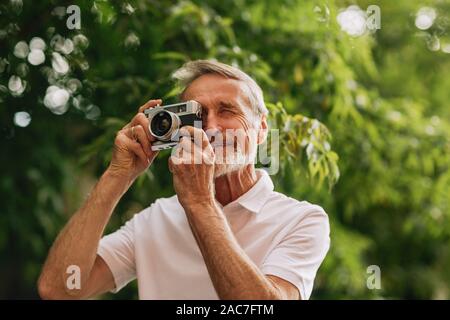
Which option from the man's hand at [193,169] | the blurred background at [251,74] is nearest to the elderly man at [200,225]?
the man's hand at [193,169]

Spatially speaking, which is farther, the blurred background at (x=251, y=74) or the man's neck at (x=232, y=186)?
the blurred background at (x=251, y=74)

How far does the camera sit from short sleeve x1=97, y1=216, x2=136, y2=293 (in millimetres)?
1105

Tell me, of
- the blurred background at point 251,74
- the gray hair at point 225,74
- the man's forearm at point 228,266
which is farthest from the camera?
the blurred background at point 251,74

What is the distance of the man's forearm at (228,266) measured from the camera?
874 millimetres

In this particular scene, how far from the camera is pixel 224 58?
1.55m

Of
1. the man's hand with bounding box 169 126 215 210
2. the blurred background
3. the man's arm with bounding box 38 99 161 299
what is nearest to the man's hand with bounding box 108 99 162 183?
the man's arm with bounding box 38 99 161 299

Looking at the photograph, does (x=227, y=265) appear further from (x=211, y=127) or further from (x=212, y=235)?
(x=211, y=127)

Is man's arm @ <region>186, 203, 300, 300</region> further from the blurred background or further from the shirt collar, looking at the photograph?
the blurred background

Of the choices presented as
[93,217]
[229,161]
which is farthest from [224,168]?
[93,217]

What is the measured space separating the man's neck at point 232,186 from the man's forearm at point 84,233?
16 centimetres

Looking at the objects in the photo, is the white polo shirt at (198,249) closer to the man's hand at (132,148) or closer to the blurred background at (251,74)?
the man's hand at (132,148)

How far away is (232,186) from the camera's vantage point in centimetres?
110

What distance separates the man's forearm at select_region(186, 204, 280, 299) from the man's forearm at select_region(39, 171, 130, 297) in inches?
7.6

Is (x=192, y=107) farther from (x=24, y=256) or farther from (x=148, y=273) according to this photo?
(x=24, y=256)
